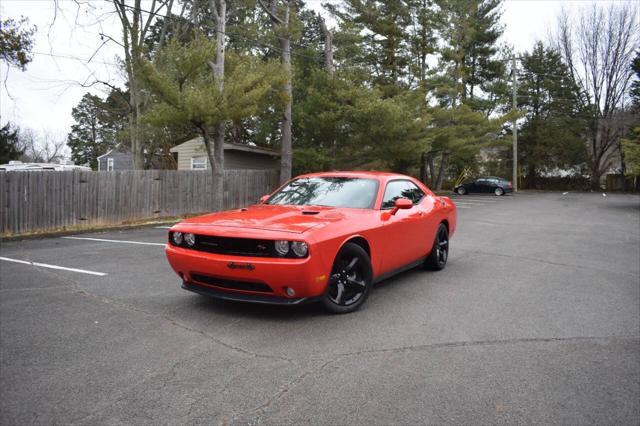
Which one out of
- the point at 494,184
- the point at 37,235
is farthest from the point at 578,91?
the point at 37,235

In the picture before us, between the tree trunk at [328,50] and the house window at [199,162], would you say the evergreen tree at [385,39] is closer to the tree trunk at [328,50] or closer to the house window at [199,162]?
the tree trunk at [328,50]

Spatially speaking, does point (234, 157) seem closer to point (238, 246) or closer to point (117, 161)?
point (117, 161)

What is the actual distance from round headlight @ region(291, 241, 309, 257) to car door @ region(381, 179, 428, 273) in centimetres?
133

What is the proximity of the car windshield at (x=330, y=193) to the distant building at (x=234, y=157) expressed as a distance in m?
18.6

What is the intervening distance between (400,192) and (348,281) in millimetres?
1899

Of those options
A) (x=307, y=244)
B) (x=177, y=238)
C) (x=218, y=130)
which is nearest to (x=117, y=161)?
(x=218, y=130)

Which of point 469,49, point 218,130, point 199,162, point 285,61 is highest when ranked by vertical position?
point 469,49

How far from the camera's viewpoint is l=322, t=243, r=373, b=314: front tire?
4.57m

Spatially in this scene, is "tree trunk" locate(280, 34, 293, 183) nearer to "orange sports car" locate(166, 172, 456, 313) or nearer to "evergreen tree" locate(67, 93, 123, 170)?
"orange sports car" locate(166, 172, 456, 313)

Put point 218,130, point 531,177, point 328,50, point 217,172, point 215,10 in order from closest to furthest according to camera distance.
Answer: point 218,130 → point 215,10 → point 217,172 → point 328,50 → point 531,177

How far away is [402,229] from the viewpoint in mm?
5582

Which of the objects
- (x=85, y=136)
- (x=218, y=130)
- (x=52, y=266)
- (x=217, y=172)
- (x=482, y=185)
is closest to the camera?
(x=52, y=266)

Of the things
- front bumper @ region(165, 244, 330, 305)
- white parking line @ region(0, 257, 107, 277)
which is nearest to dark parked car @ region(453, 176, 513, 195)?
white parking line @ region(0, 257, 107, 277)

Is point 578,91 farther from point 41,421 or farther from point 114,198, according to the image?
point 41,421
